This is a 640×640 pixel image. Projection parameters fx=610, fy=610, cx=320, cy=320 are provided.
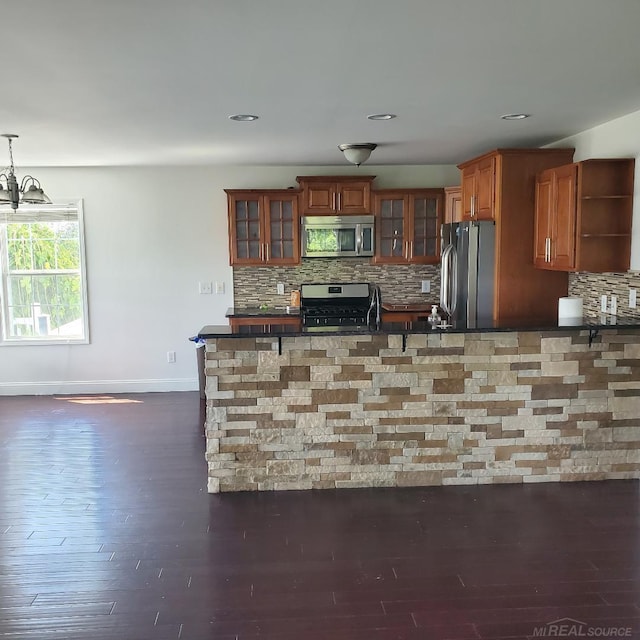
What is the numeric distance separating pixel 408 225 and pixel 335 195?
821mm

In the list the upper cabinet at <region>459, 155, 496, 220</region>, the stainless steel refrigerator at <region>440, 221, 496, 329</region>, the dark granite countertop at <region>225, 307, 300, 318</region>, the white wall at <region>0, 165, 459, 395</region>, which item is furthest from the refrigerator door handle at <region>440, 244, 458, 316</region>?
the dark granite countertop at <region>225, 307, 300, 318</region>

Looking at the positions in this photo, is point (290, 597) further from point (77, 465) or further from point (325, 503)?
point (77, 465)

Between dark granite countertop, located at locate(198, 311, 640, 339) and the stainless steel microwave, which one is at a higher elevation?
the stainless steel microwave

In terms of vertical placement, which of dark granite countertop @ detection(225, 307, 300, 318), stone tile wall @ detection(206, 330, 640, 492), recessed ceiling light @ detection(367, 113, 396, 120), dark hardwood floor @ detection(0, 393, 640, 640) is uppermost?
recessed ceiling light @ detection(367, 113, 396, 120)

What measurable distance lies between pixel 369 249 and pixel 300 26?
411 centimetres

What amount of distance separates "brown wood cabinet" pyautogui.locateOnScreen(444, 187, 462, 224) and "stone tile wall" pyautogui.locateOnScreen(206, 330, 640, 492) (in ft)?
8.37

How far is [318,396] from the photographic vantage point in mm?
3805

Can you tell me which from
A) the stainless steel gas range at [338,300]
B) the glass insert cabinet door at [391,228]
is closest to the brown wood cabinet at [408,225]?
the glass insert cabinet door at [391,228]

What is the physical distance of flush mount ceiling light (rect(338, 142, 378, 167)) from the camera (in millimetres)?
5051

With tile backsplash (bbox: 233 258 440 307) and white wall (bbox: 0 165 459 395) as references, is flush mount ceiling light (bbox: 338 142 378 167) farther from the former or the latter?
tile backsplash (bbox: 233 258 440 307)

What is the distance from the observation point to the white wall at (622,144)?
3.99m

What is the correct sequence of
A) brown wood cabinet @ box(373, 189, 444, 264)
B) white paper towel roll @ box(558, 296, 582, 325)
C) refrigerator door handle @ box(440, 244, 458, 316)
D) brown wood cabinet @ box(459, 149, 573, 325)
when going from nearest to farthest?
white paper towel roll @ box(558, 296, 582, 325) < brown wood cabinet @ box(459, 149, 573, 325) < refrigerator door handle @ box(440, 244, 458, 316) < brown wood cabinet @ box(373, 189, 444, 264)

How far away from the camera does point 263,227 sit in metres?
6.21

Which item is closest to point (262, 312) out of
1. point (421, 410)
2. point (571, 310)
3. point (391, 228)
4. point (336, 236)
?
point (336, 236)
